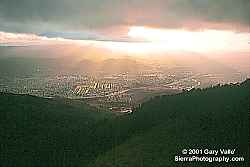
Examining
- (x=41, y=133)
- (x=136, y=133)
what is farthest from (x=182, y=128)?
(x=41, y=133)

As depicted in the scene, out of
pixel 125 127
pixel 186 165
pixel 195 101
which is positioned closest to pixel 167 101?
pixel 195 101

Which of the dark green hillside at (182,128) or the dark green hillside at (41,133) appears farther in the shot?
the dark green hillside at (41,133)

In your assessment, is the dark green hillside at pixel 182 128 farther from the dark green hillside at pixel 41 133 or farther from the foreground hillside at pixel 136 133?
the dark green hillside at pixel 41 133

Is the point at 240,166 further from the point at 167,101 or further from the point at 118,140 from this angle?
A: the point at 167,101

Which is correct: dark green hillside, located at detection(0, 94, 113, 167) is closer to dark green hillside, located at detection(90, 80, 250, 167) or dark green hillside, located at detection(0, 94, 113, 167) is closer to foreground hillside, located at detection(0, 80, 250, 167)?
foreground hillside, located at detection(0, 80, 250, 167)

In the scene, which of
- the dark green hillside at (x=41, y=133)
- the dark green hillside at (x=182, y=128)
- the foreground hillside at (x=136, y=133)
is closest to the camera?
the dark green hillside at (x=182, y=128)

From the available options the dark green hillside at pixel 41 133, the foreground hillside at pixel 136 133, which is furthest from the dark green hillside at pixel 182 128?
the dark green hillside at pixel 41 133

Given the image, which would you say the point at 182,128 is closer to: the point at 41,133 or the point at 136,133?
the point at 136,133
